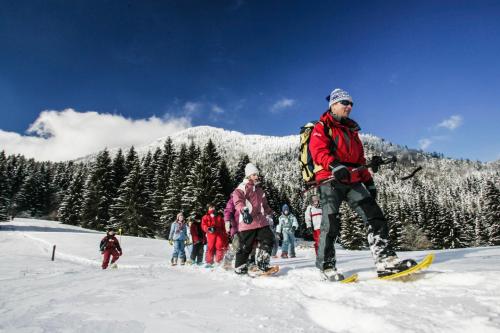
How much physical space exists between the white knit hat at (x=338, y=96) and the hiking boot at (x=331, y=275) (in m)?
2.15

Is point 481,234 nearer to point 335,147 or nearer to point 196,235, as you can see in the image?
point 196,235

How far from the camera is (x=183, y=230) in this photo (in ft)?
42.0

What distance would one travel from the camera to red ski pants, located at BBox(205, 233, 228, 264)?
9.87m

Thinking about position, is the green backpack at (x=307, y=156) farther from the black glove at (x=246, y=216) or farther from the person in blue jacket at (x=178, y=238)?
the person in blue jacket at (x=178, y=238)

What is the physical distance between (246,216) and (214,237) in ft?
14.9

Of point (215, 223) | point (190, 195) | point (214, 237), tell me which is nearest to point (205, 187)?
point (190, 195)

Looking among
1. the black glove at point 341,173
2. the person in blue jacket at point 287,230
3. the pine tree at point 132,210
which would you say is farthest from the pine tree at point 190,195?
the black glove at point 341,173

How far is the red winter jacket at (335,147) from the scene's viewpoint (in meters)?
4.03

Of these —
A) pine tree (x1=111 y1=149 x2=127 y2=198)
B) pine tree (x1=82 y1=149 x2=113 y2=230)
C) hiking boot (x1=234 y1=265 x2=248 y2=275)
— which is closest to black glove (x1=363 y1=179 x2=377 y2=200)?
hiking boot (x1=234 y1=265 x2=248 y2=275)

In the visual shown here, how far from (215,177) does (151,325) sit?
32581 mm

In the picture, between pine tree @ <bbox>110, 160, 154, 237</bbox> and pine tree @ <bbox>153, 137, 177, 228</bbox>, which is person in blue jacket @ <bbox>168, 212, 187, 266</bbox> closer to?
pine tree @ <bbox>153, 137, 177, 228</bbox>

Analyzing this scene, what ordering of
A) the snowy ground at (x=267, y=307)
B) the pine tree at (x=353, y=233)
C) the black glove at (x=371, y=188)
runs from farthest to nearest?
the pine tree at (x=353, y=233) → the black glove at (x=371, y=188) → the snowy ground at (x=267, y=307)

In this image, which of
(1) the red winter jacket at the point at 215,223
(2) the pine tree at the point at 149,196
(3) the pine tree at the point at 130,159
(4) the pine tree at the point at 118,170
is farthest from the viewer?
(4) the pine tree at the point at 118,170

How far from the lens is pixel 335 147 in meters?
4.12
